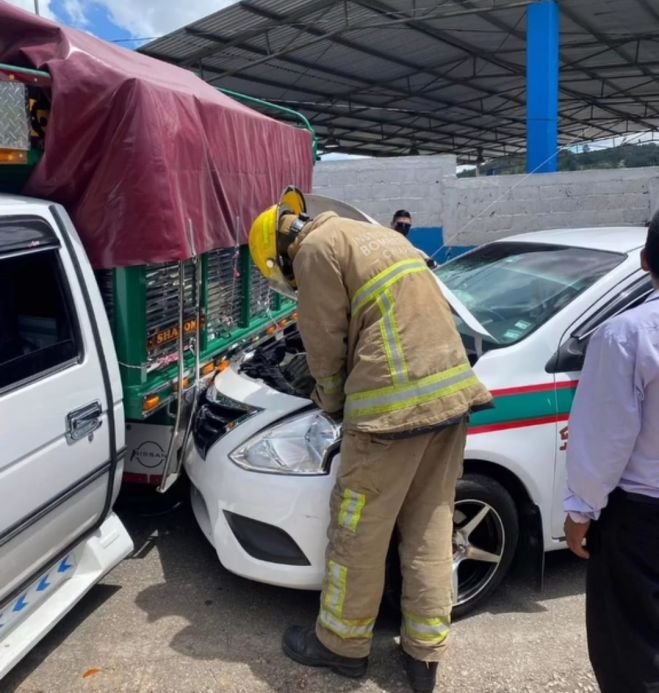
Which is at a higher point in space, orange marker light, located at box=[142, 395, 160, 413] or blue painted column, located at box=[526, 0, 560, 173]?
blue painted column, located at box=[526, 0, 560, 173]

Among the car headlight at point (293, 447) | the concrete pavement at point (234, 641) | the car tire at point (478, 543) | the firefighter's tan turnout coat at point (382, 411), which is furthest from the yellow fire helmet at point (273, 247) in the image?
the concrete pavement at point (234, 641)

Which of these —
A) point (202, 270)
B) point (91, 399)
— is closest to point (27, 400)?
point (91, 399)

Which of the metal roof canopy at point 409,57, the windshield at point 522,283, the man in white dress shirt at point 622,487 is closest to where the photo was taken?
the man in white dress shirt at point 622,487

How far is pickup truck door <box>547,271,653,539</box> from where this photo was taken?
3.11 meters

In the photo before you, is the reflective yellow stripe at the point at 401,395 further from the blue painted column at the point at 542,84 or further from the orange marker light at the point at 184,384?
the blue painted column at the point at 542,84

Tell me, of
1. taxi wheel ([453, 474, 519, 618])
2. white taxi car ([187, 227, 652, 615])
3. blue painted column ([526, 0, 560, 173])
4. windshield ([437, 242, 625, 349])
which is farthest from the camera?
blue painted column ([526, 0, 560, 173])

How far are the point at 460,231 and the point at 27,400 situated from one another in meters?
7.94

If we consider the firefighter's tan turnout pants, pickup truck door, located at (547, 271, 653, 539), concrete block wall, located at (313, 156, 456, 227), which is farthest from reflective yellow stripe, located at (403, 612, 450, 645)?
concrete block wall, located at (313, 156, 456, 227)

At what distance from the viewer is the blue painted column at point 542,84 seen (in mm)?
11148

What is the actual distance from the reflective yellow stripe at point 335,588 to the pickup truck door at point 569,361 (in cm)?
104

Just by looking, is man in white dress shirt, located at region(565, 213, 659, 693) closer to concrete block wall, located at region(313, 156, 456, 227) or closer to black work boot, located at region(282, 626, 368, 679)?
black work boot, located at region(282, 626, 368, 679)

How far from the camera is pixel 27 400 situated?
8.14 feet

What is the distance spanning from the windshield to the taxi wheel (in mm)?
643

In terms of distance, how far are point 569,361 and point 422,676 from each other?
143cm
